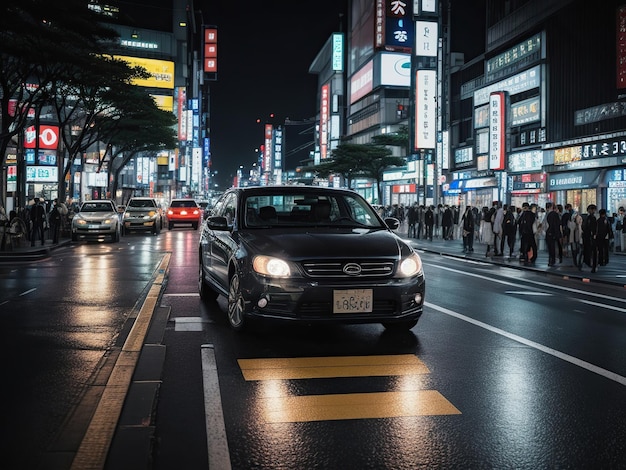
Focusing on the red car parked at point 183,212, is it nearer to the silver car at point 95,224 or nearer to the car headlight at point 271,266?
the silver car at point 95,224

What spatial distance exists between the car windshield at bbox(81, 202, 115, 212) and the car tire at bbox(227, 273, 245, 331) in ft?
73.4

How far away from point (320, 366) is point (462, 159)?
50641 mm

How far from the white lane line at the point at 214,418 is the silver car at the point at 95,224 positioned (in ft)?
73.5

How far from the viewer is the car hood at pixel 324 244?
7.28 metres

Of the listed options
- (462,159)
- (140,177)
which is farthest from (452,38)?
(140,177)

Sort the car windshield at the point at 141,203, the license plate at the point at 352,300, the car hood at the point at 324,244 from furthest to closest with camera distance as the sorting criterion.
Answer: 1. the car windshield at the point at 141,203
2. the car hood at the point at 324,244
3. the license plate at the point at 352,300

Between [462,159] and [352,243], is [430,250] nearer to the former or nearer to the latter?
[352,243]

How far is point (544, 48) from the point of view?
42.7m

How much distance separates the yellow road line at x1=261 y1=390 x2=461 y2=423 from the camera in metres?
4.96

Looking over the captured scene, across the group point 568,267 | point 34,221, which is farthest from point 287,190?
point 34,221

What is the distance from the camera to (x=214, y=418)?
486 centimetres

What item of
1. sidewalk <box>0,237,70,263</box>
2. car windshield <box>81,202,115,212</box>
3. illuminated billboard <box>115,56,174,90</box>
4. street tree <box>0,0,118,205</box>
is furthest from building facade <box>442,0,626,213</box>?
illuminated billboard <box>115,56,174,90</box>

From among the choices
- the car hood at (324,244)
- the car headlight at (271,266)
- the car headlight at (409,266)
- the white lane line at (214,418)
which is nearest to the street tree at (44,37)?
the car hood at (324,244)

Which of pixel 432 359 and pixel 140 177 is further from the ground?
pixel 140 177
